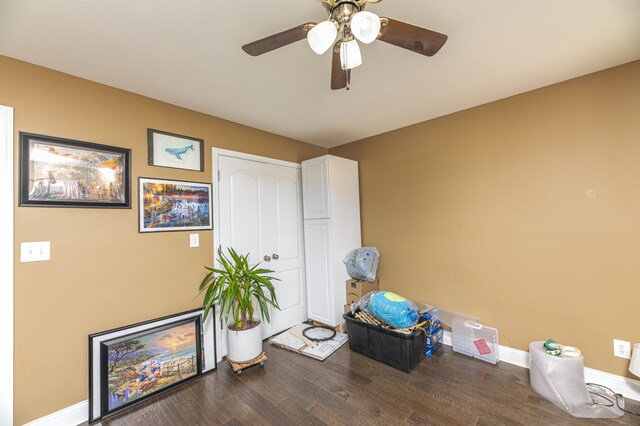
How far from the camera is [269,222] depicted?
3.10 metres

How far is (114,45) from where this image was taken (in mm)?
1601

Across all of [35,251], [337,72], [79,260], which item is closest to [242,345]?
[79,260]

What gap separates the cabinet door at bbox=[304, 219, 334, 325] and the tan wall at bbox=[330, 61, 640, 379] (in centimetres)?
80

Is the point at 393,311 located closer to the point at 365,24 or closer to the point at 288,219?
the point at 288,219

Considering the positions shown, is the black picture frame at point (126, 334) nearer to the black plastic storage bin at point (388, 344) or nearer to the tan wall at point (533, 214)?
the black plastic storage bin at point (388, 344)

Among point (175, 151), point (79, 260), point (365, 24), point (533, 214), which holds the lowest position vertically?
point (79, 260)

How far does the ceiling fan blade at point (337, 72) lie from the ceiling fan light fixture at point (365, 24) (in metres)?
0.21

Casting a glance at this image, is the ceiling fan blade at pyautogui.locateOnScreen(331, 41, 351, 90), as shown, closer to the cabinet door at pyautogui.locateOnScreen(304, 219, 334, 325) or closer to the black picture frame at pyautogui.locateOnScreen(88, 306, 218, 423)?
the cabinet door at pyautogui.locateOnScreen(304, 219, 334, 325)

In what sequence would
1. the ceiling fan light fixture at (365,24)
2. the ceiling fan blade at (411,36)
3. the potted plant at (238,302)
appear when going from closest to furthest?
the ceiling fan light fixture at (365,24) < the ceiling fan blade at (411,36) < the potted plant at (238,302)

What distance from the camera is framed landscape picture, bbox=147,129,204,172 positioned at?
88.7 inches

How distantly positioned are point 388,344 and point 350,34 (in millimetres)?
2396

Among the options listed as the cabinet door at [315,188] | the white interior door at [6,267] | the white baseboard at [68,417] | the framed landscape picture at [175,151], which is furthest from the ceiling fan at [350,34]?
the white baseboard at [68,417]

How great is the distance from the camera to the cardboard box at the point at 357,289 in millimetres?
3117

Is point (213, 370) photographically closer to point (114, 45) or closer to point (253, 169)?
point (253, 169)
